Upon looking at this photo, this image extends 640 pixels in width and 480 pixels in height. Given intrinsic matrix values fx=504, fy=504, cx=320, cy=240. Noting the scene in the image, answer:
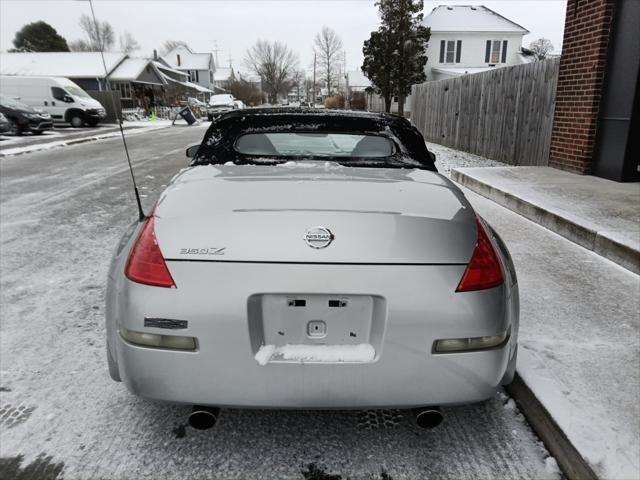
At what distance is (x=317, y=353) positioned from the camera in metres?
1.86

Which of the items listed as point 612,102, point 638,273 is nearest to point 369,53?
point 612,102

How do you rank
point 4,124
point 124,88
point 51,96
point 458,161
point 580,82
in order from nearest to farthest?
point 580,82
point 458,161
point 4,124
point 51,96
point 124,88

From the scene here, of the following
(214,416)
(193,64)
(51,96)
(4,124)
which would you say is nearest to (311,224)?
(214,416)

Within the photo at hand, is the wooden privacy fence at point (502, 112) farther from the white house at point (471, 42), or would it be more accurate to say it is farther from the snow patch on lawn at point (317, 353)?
the white house at point (471, 42)

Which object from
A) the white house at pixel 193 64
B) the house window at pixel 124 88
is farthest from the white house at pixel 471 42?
the white house at pixel 193 64

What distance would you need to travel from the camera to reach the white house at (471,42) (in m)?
42.7

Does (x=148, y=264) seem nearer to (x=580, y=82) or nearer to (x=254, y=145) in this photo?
(x=254, y=145)

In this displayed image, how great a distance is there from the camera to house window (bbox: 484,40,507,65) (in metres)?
43.0

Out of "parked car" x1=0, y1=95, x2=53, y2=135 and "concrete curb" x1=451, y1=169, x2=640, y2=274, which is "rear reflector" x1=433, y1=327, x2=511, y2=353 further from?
"parked car" x1=0, y1=95, x2=53, y2=135

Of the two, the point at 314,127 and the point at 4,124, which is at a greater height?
the point at 314,127

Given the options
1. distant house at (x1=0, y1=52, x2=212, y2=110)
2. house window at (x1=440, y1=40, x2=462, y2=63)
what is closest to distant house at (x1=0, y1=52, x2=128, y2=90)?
distant house at (x1=0, y1=52, x2=212, y2=110)

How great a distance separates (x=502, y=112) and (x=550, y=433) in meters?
10.2

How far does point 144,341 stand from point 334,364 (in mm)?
714

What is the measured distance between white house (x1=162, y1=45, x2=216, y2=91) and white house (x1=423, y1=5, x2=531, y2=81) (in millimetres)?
49668
